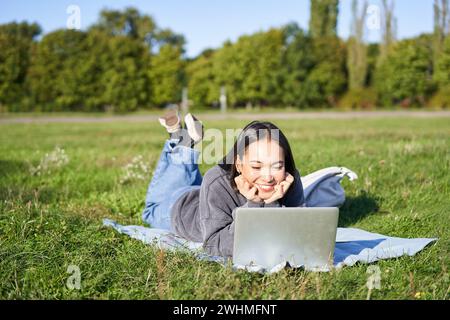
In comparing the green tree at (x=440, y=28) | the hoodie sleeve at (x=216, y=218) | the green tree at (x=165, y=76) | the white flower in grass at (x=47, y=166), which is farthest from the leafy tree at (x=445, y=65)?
the hoodie sleeve at (x=216, y=218)

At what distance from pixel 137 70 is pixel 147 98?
238 centimetres

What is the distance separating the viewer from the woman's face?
9.97 ft

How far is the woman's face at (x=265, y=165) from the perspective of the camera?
9.97 feet

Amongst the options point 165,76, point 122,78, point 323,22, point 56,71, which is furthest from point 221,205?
point 323,22

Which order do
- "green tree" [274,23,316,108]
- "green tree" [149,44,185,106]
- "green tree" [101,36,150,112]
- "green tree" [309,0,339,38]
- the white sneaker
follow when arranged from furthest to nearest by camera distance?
"green tree" [309,0,339,38]
"green tree" [149,44,185,106]
"green tree" [274,23,316,108]
"green tree" [101,36,150,112]
the white sneaker

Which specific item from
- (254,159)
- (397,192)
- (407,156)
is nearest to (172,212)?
(254,159)

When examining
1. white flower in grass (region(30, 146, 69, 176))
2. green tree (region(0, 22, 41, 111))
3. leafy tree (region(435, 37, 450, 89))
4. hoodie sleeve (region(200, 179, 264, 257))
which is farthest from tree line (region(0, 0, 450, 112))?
hoodie sleeve (region(200, 179, 264, 257))

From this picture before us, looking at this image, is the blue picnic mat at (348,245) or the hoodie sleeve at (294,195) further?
the hoodie sleeve at (294,195)

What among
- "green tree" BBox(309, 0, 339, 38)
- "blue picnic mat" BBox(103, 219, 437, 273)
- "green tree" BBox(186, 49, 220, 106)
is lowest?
"blue picnic mat" BBox(103, 219, 437, 273)

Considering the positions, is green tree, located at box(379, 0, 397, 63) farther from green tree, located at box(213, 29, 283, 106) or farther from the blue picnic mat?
the blue picnic mat

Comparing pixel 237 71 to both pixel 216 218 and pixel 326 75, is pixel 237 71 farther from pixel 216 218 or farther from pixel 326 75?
pixel 216 218

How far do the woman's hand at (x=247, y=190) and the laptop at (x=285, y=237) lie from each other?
305 mm

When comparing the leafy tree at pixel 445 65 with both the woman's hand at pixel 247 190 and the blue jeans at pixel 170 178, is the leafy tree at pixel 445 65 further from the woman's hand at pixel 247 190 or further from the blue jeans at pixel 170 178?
the woman's hand at pixel 247 190

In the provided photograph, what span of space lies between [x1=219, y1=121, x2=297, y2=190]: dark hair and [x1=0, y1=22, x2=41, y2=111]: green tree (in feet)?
119
